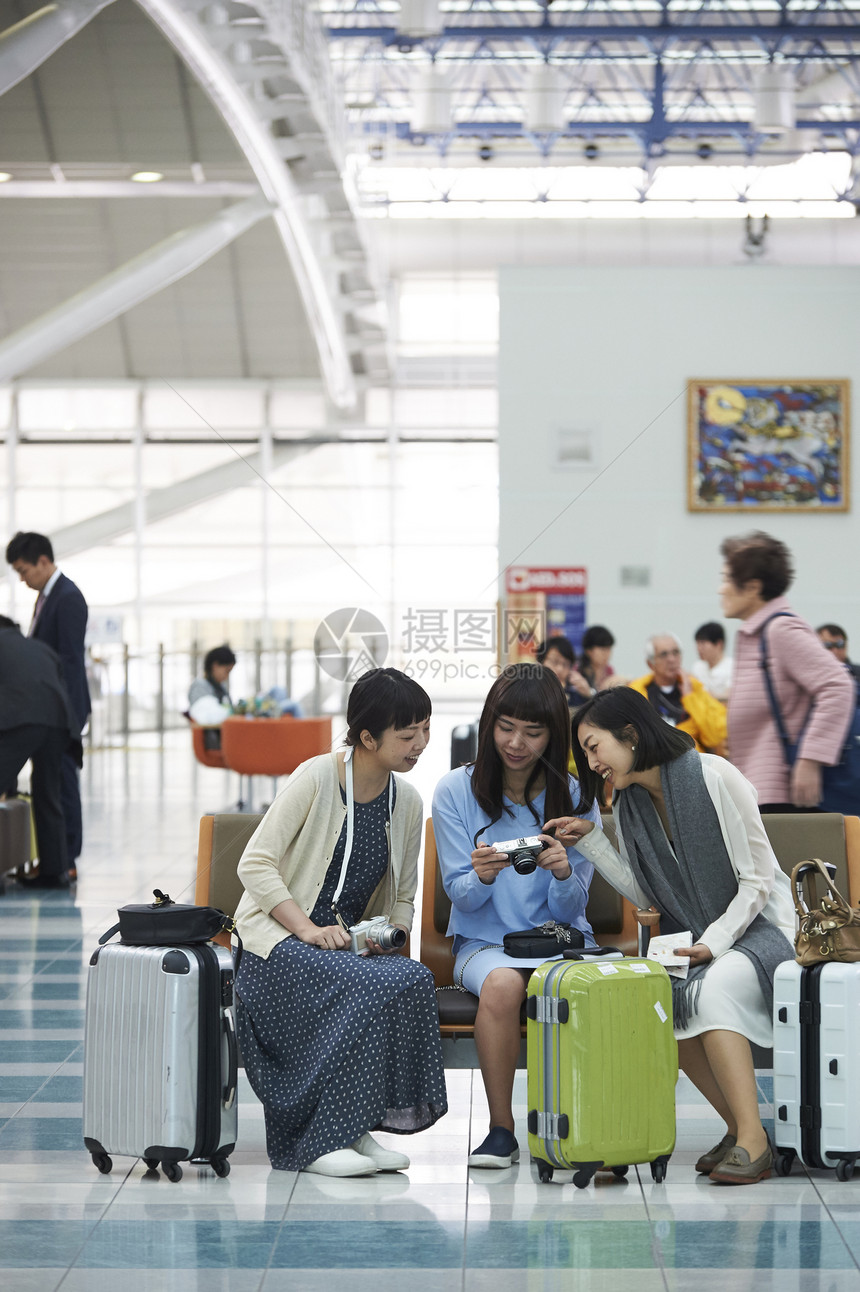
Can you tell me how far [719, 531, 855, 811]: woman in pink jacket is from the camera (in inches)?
156

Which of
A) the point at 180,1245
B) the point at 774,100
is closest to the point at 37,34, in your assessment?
the point at 774,100

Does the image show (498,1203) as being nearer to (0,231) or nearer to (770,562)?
(770,562)

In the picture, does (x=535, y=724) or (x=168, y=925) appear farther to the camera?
(x=535, y=724)

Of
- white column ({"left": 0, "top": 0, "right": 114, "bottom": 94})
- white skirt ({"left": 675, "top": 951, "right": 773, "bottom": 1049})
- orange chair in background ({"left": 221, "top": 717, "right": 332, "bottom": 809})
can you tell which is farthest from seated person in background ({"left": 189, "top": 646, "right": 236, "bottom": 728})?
white skirt ({"left": 675, "top": 951, "right": 773, "bottom": 1049})

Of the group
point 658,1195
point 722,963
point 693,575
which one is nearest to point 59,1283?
point 658,1195

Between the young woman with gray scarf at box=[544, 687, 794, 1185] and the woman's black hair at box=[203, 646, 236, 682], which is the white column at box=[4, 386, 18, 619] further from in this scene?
the young woman with gray scarf at box=[544, 687, 794, 1185]

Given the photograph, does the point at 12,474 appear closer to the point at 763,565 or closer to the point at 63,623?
the point at 63,623

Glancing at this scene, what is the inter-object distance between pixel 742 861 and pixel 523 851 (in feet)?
1.59

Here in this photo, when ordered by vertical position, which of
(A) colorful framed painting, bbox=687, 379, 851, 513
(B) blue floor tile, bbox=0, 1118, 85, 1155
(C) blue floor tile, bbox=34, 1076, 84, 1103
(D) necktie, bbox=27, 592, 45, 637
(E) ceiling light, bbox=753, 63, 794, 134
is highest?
(E) ceiling light, bbox=753, 63, 794, 134

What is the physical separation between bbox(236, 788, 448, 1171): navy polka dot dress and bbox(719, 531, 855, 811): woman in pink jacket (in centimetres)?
132

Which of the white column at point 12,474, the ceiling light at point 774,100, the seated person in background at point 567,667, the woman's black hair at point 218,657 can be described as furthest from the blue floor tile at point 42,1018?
the white column at point 12,474

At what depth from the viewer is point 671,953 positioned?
325 cm

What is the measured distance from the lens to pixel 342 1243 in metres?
2.78

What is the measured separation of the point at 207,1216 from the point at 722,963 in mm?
1190
